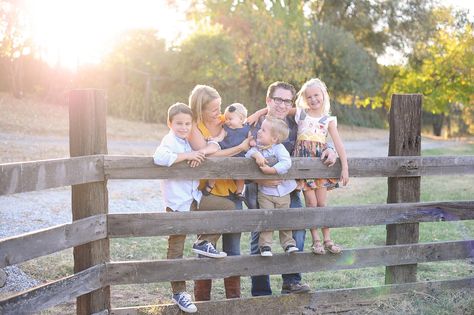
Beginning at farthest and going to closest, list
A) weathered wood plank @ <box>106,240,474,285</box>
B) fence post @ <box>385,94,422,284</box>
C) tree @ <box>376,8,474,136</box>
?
tree @ <box>376,8,474,136</box> → fence post @ <box>385,94,422,284</box> → weathered wood plank @ <box>106,240,474,285</box>

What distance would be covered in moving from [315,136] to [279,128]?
1.65ft

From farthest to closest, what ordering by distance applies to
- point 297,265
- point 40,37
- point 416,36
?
point 416,36 < point 40,37 < point 297,265

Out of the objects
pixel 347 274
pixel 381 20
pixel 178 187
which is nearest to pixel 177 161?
pixel 178 187

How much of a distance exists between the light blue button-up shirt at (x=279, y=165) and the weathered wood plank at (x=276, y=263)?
21.1 inches

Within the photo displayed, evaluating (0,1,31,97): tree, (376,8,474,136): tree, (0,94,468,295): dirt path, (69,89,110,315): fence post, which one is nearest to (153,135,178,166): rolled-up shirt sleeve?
(69,89,110,315): fence post

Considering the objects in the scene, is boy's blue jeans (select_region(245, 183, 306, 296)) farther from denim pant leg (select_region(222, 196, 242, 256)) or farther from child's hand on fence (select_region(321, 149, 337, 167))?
child's hand on fence (select_region(321, 149, 337, 167))

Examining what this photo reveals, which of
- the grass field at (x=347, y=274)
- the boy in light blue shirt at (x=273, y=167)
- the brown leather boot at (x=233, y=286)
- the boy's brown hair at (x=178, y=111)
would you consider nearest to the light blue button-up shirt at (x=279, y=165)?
the boy in light blue shirt at (x=273, y=167)

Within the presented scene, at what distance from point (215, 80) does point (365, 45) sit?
71.7 feet

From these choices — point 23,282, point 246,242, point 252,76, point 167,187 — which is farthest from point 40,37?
point 167,187

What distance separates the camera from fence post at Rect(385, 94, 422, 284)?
20.1 ft

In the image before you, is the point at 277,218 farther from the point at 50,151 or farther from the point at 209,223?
the point at 50,151

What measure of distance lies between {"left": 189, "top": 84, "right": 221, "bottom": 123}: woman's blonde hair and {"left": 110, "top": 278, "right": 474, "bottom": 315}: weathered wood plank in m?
1.52

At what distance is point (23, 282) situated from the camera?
693cm

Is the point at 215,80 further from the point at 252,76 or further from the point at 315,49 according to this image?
the point at 315,49
